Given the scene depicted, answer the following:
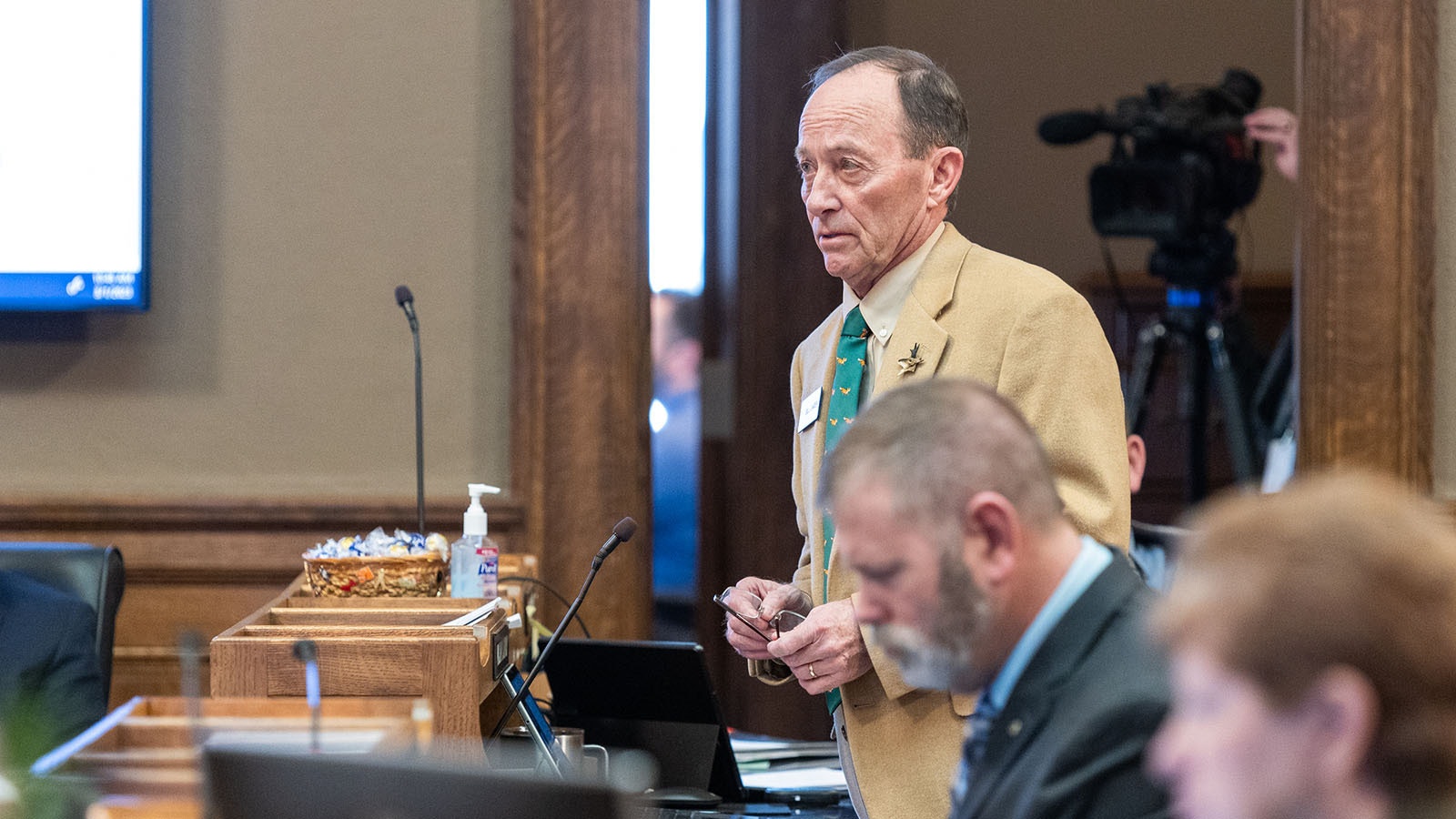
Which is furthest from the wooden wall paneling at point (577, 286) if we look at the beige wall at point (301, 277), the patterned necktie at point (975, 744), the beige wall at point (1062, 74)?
the beige wall at point (1062, 74)

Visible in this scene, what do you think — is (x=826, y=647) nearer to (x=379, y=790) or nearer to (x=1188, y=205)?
(x=379, y=790)

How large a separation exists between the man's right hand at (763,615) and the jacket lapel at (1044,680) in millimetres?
599

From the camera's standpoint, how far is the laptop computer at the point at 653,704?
6.45 feet

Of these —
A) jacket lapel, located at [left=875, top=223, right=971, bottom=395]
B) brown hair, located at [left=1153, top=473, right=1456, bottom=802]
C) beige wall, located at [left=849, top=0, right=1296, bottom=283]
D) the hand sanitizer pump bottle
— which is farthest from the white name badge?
beige wall, located at [left=849, top=0, right=1296, bottom=283]

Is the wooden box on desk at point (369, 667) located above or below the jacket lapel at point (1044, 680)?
below

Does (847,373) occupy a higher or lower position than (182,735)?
higher

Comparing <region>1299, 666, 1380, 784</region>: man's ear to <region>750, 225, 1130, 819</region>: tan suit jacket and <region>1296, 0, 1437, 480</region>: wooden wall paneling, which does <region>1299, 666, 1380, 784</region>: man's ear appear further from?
<region>1296, 0, 1437, 480</region>: wooden wall paneling

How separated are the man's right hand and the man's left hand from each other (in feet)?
0.19

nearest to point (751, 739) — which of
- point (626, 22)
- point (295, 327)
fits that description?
point (295, 327)

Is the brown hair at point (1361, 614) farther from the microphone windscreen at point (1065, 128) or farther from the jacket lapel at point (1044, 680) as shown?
the microphone windscreen at point (1065, 128)

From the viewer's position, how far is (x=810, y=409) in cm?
194

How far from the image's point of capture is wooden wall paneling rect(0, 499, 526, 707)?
274 centimetres

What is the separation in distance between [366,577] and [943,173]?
0.91 meters

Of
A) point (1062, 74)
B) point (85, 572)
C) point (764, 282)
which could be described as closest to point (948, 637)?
point (85, 572)
